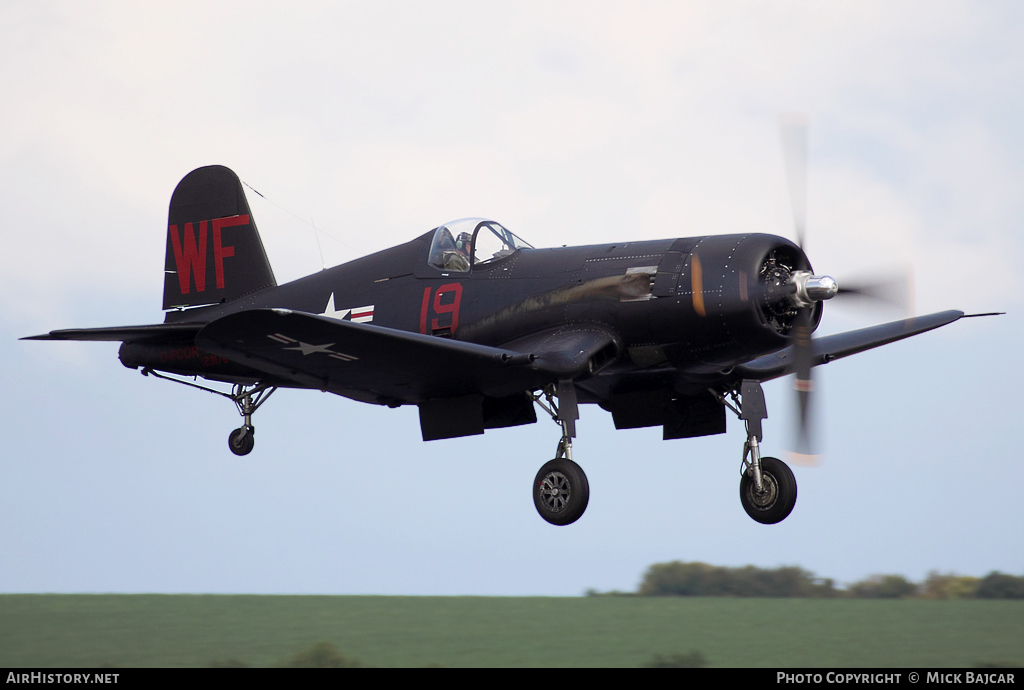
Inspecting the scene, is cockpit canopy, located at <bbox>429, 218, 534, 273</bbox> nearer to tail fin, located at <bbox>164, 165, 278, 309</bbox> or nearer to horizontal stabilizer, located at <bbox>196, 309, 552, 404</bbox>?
horizontal stabilizer, located at <bbox>196, 309, 552, 404</bbox>

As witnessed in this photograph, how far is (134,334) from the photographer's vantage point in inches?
494

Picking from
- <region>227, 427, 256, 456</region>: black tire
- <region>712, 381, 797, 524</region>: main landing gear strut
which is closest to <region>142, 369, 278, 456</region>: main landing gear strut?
<region>227, 427, 256, 456</region>: black tire

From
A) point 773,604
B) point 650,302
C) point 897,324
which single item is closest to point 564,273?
point 650,302

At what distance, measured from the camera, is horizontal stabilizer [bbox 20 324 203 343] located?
12.1 metres

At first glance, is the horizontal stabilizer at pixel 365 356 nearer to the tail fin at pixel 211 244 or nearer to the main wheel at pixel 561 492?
the main wheel at pixel 561 492

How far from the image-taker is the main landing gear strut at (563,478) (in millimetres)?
10094

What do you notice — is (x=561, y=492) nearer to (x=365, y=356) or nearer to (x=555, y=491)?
(x=555, y=491)

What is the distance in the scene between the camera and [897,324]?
12969 millimetres

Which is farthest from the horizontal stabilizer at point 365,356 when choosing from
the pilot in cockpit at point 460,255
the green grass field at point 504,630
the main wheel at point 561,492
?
the green grass field at point 504,630

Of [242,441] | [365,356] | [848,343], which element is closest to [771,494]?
[848,343]

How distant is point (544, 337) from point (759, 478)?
2810 millimetres

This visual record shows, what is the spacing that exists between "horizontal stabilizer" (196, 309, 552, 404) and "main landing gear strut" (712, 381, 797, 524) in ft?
8.27

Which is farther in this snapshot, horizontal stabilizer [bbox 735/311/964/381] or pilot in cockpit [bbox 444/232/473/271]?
horizontal stabilizer [bbox 735/311/964/381]

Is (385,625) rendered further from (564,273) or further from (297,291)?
(564,273)
